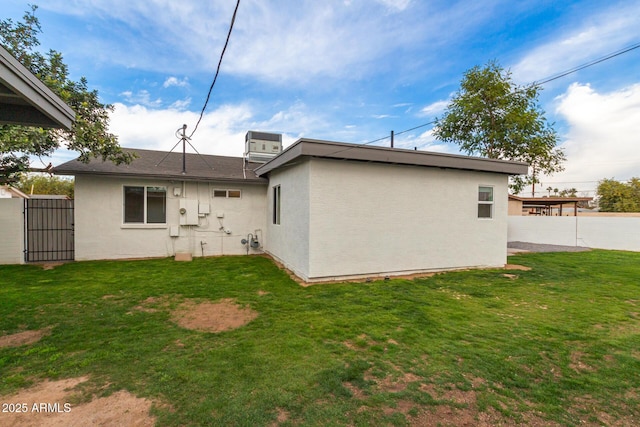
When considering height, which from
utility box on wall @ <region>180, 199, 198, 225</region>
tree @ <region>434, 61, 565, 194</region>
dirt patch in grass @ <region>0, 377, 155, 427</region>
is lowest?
dirt patch in grass @ <region>0, 377, 155, 427</region>

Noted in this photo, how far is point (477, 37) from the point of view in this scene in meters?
8.27

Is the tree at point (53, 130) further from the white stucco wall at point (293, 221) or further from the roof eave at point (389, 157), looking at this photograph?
the white stucco wall at point (293, 221)

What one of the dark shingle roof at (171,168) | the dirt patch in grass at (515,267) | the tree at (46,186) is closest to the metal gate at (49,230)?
the dark shingle roof at (171,168)

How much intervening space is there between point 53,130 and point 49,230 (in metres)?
2.93

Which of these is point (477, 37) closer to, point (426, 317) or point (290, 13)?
point (290, 13)

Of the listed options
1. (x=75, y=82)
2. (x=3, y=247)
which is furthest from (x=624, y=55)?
(x=3, y=247)

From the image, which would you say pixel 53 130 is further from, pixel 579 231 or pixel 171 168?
pixel 579 231

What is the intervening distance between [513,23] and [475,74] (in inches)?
353

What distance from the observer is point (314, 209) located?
5.77 meters

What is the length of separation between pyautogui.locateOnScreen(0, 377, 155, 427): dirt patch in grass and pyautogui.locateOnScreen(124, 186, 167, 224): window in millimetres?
6878

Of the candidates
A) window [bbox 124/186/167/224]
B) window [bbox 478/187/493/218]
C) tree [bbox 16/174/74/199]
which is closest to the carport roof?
window [bbox 124/186/167/224]

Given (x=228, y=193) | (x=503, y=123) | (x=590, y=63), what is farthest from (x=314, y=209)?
(x=503, y=123)

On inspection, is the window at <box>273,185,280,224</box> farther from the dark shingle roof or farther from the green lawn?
the green lawn

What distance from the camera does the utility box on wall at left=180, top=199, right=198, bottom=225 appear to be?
8570 mm
